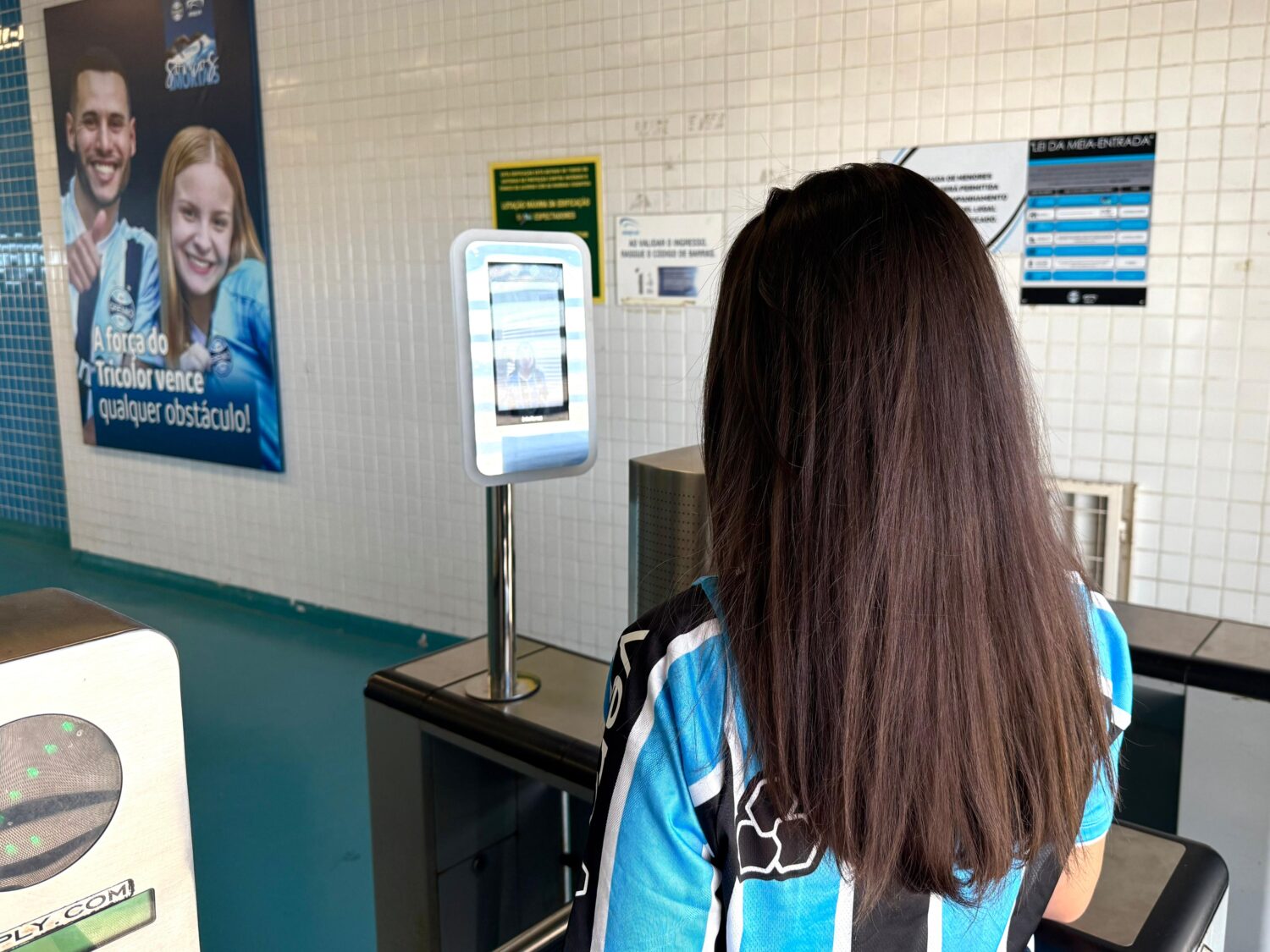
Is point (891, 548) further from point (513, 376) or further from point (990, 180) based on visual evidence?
point (990, 180)

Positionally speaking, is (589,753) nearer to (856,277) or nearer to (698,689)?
(698,689)

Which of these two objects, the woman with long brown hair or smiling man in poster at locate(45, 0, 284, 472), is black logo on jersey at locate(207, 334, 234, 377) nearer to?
smiling man in poster at locate(45, 0, 284, 472)

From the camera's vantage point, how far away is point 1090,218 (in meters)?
2.50

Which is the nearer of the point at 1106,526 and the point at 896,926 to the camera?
the point at 896,926

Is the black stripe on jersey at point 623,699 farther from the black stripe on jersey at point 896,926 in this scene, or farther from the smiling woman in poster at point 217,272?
the smiling woman in poster at point 217,272

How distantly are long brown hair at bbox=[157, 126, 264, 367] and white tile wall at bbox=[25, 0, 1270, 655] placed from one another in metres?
0.20

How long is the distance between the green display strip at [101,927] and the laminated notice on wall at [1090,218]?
8.04ft

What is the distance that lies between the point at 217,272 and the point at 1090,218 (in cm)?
336

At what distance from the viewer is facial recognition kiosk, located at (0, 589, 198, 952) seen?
566 mm

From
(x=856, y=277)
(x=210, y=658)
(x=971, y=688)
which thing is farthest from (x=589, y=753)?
(x=210, y=658)

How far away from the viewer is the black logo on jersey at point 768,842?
0.77 metres

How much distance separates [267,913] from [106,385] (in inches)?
128

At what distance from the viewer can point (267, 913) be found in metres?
2.45

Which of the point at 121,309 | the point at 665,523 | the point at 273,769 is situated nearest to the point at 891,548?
the point at 665,523
